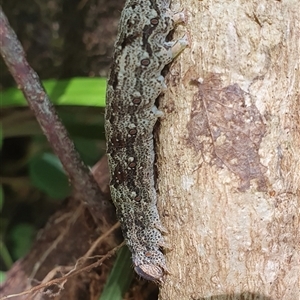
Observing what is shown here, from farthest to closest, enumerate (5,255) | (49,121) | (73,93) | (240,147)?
(5,255) < (73,93) < (49,121) < (240,147)

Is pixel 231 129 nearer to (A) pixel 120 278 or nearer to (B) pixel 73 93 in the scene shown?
(A) pixel 120 278

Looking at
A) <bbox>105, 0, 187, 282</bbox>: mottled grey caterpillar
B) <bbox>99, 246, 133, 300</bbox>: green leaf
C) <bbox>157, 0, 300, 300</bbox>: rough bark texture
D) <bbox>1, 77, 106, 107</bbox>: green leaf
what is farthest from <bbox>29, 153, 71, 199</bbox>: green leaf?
<bbox>157, 0, 300, 300</bbox>: rough bark texture

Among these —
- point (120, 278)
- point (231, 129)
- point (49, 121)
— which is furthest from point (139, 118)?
point (120, 278)

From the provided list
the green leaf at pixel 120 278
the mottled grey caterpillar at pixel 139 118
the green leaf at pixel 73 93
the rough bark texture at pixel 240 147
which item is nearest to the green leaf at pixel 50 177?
the green leaf at pixel 73 93

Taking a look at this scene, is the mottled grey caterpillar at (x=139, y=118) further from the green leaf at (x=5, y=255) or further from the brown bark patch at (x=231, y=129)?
the green leaf at (x=5, y=255)

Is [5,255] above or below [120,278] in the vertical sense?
below
